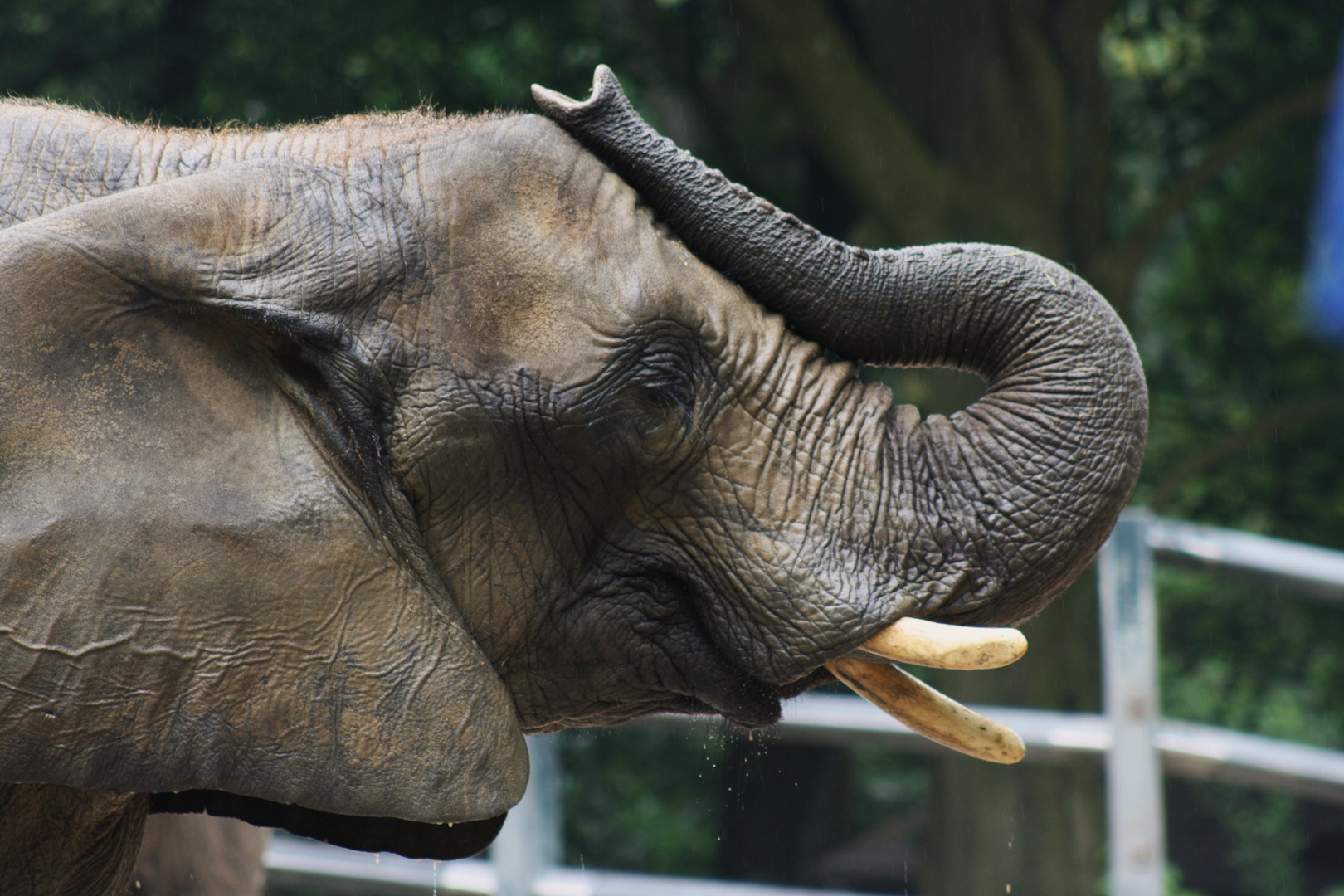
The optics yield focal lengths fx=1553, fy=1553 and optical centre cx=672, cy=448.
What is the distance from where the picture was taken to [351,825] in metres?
2.01

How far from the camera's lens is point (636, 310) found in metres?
1.95

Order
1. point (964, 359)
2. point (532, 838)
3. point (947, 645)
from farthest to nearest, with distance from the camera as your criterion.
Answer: point (532, 838) → point (964, 359) → point (947, 645)

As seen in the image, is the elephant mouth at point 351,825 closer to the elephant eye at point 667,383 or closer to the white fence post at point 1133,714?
the elephant eye at point 667,383

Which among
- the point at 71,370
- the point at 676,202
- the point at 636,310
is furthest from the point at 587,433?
the point at 71,370

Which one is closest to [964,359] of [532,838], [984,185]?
[532,838]

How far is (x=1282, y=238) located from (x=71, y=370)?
7625 mm

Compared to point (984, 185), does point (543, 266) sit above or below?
below

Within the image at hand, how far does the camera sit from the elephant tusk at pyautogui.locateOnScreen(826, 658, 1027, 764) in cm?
200

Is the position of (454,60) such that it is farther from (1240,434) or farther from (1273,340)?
(1273,340)

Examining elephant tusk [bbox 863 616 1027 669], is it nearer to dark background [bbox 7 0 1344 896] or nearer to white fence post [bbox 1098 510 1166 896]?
white fence post [bbox 1098 510 1166 896]

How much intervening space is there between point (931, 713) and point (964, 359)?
478mm

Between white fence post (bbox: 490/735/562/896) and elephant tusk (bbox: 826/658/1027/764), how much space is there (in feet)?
6.40

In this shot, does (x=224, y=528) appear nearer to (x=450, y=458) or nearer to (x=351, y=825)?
(x=450, y=458)

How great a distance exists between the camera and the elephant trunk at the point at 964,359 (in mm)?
1982
